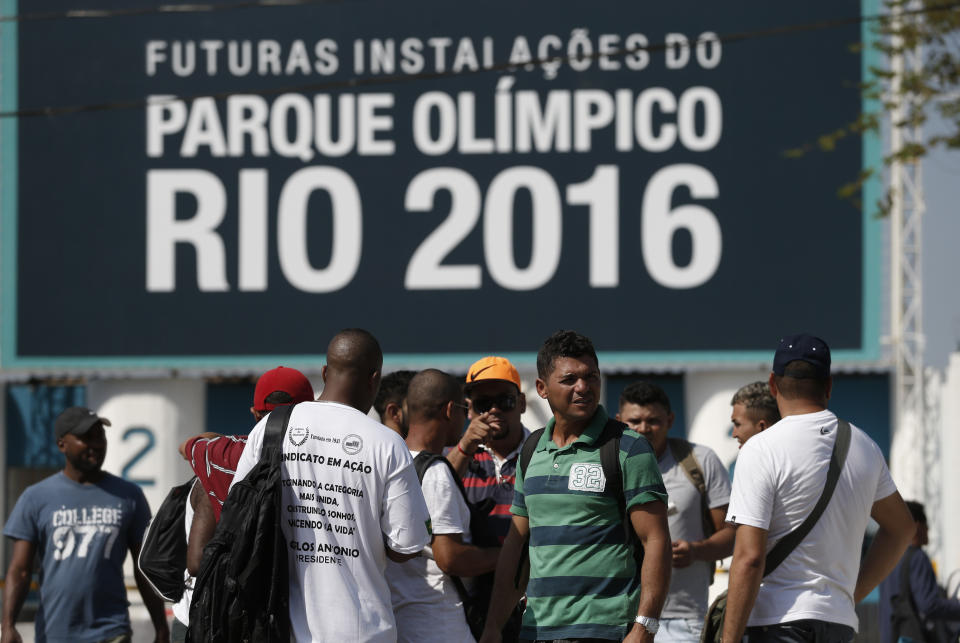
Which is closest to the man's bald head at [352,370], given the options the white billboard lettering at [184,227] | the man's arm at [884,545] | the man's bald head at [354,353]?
the man's bald head at [354,353]

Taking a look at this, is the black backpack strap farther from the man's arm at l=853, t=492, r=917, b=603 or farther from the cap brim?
the cap brim

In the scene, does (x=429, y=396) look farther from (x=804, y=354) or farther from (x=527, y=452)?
(x=804, y=354)

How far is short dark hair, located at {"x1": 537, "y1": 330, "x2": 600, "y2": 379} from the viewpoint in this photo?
487cm

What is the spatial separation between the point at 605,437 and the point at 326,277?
1105 centimetres

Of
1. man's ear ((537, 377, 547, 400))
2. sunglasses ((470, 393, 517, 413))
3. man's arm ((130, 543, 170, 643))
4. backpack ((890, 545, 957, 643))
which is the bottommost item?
backpack ((890, 545, 957, 643))

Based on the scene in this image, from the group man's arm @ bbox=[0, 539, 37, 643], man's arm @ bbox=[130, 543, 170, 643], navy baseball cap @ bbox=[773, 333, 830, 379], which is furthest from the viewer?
man's arm @ bbox=[0, 539, 37, 643]

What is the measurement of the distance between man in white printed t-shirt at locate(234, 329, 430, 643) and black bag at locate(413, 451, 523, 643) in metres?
0.68

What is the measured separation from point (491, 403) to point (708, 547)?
4.10 ft

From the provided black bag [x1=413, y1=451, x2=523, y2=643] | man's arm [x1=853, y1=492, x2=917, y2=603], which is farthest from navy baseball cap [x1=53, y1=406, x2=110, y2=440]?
man's arm [x1=853, y1=492, x2=917, y2=603]

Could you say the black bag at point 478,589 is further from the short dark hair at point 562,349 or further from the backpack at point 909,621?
the backpack at point 909,621

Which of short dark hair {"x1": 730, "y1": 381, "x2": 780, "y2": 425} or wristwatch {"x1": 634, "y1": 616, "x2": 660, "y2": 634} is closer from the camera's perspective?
wristwatch {"x1": 634, "y1": 616, "x2": 660, "y2": 634}

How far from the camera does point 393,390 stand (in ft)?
20.9

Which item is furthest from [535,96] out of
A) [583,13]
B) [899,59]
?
[899,59]

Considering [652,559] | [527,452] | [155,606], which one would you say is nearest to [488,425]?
[527,452]
